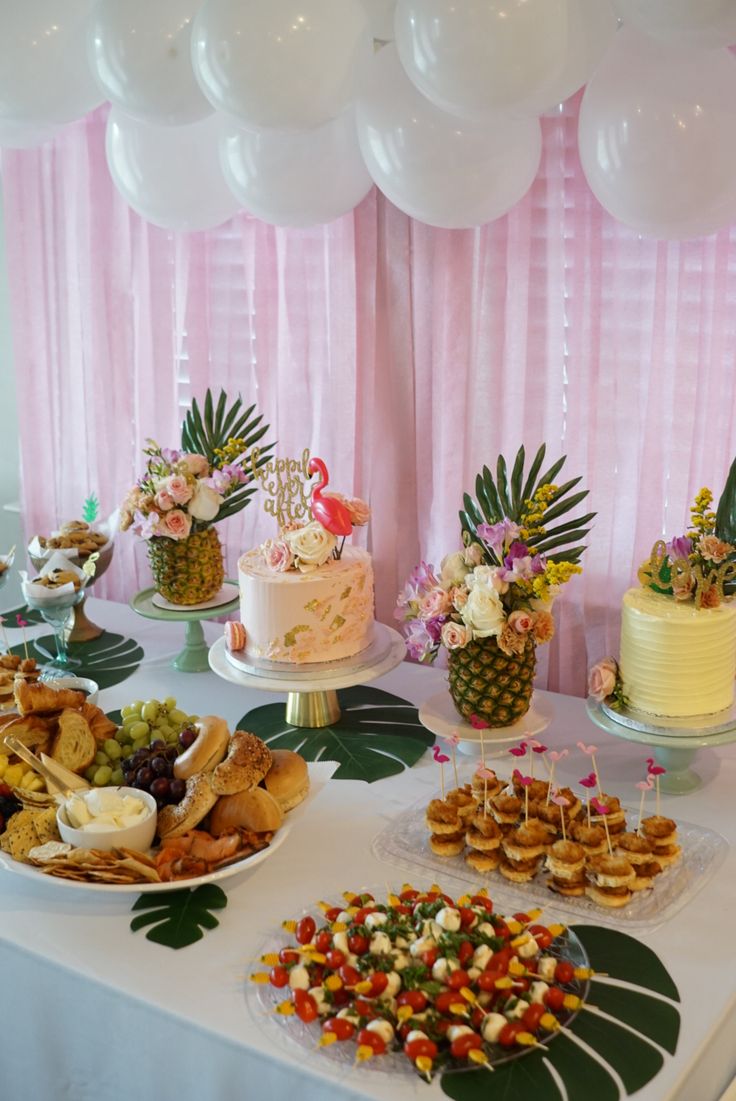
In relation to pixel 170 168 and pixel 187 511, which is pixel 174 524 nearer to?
pixel 187 511

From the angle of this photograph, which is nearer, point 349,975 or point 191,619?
point 349,975

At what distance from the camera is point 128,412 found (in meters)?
2.97

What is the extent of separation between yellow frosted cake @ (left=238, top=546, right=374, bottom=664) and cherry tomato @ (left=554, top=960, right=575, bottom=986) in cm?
74

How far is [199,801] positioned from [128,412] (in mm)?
1640

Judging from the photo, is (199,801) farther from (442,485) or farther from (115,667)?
(442,485)

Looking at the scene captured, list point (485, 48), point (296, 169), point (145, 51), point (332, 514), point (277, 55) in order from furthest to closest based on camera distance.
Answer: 1. point (332, 514)
2. point (296, 169)
3. point (145, 51)
4. point (277, 55)
5. point (485, 48)

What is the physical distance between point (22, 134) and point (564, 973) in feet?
5.48

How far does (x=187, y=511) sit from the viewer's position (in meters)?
2.22

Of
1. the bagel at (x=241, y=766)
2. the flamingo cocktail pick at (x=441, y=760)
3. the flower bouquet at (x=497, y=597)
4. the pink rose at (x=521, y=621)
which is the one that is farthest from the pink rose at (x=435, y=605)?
the bagel at (x=241, y=766)

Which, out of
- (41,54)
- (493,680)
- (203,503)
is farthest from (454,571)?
(41,54)

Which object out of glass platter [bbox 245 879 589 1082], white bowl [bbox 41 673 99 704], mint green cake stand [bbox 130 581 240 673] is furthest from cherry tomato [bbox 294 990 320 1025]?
mint green cake stand [bbox 130 581 240 673]

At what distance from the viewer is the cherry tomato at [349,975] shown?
4.06 feet

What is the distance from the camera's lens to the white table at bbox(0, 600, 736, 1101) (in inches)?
47.7

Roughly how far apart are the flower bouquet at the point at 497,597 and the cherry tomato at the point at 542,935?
0.45 m
